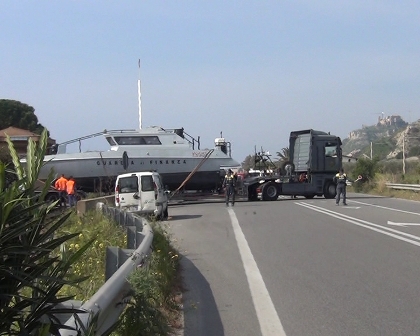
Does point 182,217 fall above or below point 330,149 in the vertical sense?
below

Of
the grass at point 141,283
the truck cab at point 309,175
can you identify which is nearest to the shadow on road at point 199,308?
the grass at point 141,283

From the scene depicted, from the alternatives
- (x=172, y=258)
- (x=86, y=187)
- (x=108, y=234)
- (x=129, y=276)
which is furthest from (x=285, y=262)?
(x=86, y=187)

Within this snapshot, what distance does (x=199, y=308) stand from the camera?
891cm

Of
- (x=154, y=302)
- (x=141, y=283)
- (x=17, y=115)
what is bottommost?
(x=154, y=302)

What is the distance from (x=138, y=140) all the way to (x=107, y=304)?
34565 millimetres

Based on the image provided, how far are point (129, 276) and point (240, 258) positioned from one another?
713 cm

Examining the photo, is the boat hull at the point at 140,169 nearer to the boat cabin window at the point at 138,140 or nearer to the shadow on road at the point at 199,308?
the boat cabin window at the point at 138,140

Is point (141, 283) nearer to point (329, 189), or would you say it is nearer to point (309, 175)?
point (309, 175)

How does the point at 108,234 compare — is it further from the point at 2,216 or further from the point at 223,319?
the point at 2,216

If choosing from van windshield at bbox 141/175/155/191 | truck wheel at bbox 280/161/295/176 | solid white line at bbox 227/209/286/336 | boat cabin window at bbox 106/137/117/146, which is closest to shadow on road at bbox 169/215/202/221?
van windshield at bbox 141/175/155/191

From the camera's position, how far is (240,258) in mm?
13531

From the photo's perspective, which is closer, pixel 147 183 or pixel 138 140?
pixel 147 183

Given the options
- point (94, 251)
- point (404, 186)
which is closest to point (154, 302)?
point (94, 251)

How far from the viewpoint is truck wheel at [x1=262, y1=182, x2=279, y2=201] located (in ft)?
123
